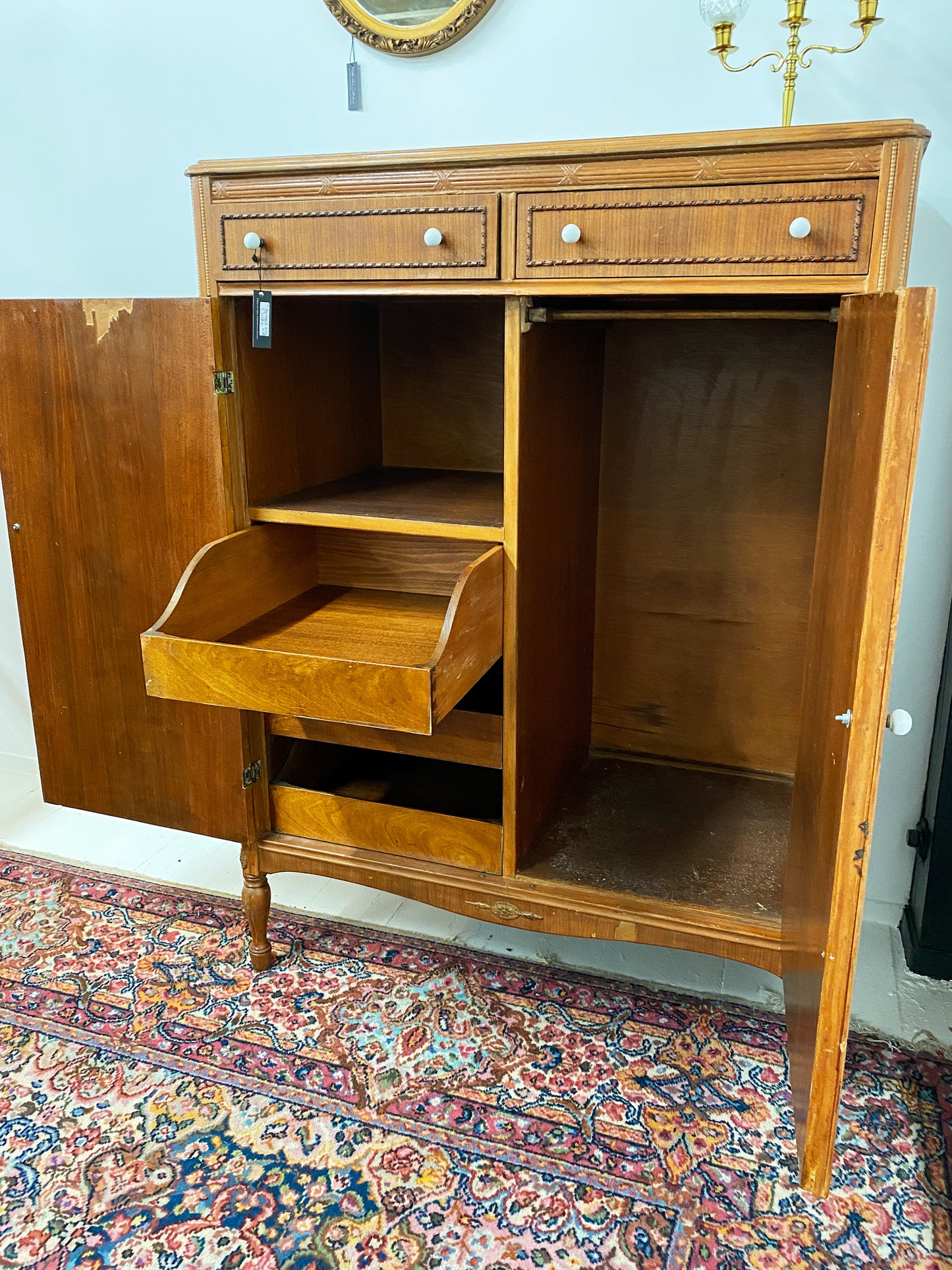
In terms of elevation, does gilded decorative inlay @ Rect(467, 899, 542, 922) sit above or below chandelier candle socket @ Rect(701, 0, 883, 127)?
below

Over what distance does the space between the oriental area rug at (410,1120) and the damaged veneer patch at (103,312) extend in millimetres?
1224

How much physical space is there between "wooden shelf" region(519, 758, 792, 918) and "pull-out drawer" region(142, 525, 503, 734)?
438 millimetres

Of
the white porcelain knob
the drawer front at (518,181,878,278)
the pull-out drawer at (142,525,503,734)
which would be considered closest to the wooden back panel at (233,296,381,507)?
the pull-out drawer at (142,525,503,734)

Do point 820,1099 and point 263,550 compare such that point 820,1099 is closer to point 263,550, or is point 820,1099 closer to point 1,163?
point 263,550

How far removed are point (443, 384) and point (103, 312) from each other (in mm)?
702

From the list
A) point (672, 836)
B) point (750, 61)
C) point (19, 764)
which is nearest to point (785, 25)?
point (750, 61)

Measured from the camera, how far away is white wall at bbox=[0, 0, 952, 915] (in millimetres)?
1696

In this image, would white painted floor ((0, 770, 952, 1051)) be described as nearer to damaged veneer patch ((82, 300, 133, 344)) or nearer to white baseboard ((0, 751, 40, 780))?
white baseboard ((0, 751, 40, 780))

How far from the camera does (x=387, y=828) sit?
1.72 metres

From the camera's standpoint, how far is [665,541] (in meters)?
1.98

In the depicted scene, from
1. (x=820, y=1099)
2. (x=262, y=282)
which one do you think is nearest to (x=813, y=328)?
(x=262, y=282)

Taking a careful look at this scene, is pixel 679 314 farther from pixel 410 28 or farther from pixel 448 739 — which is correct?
pixel 410 28

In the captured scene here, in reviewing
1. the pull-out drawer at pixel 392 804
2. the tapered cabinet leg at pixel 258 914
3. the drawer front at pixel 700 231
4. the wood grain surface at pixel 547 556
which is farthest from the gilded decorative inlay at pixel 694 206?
the tapered cabinet leg at pixel 258 914

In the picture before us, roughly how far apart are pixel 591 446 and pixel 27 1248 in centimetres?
162
